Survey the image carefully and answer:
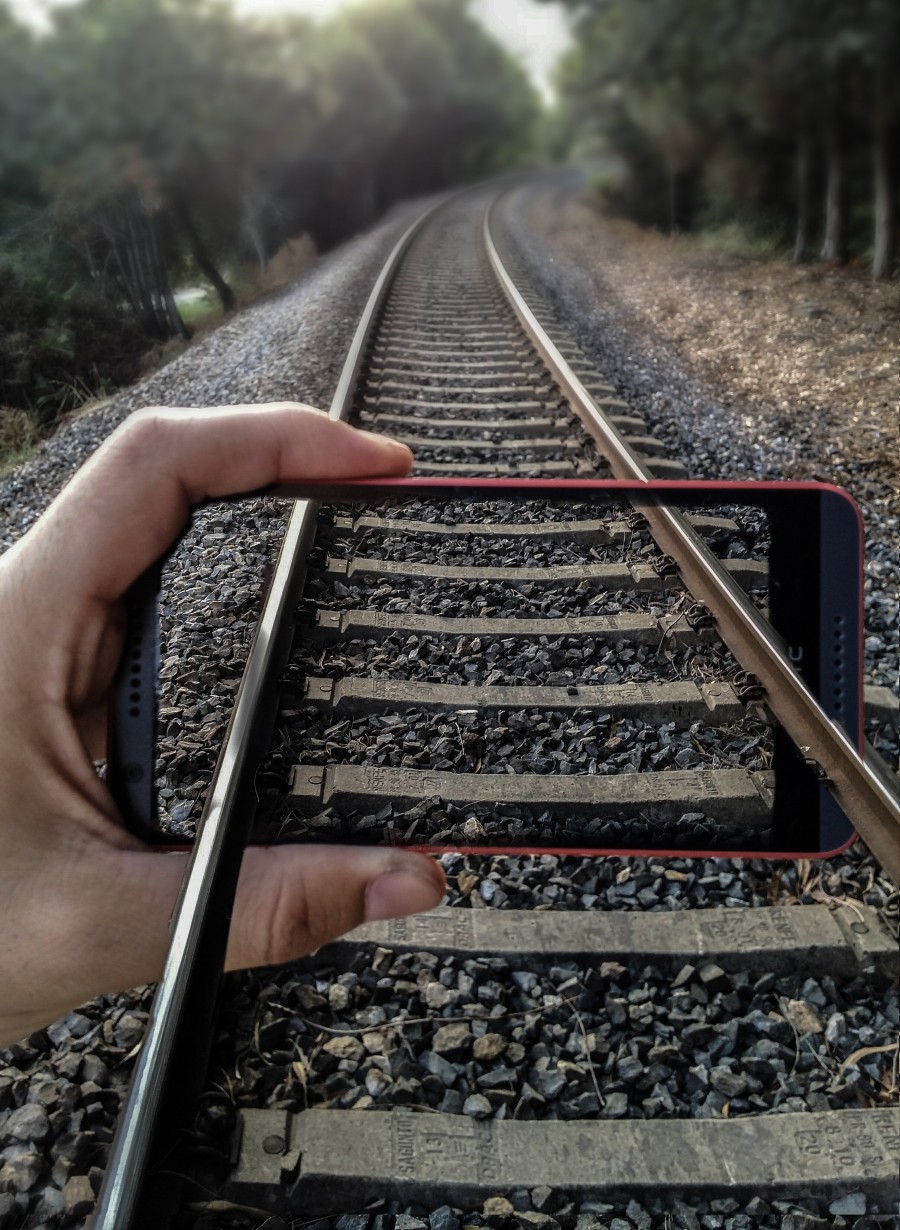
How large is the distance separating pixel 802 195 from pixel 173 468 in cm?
254

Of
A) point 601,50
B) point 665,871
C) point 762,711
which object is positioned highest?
point 601,50

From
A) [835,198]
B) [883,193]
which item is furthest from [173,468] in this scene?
[835,198]

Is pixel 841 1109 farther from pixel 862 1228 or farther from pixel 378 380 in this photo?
pixel 378 380

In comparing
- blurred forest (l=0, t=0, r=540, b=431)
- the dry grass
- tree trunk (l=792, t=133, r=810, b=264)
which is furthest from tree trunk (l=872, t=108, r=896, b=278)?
the dry grass

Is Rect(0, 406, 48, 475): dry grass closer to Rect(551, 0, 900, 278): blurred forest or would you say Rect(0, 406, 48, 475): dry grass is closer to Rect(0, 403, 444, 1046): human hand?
Rect(0, 403, 444, 1046): human hand

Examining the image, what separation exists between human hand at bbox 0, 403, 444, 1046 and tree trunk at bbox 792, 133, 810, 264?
2221 mm

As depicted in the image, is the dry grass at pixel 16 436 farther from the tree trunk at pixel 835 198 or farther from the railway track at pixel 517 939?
the tree trunk at pixel 835 198

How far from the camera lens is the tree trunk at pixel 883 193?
2312 mm

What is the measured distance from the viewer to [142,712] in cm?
104

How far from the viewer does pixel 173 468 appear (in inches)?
38.9

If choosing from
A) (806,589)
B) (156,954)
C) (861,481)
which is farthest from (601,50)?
(156,954)

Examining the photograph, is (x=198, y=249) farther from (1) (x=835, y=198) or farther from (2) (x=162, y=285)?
(1) (x=835, y=198)

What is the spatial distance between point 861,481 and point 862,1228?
2.15m

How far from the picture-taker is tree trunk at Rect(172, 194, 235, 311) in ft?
7.95
